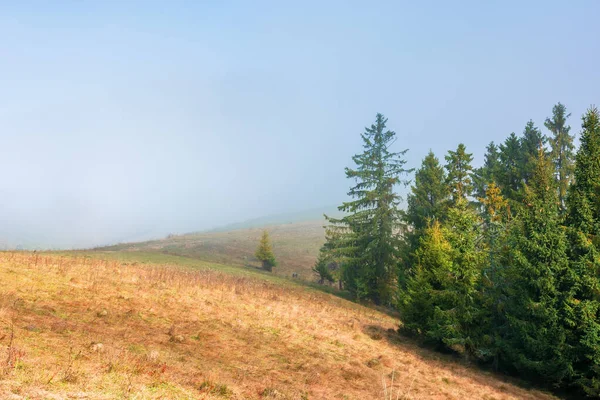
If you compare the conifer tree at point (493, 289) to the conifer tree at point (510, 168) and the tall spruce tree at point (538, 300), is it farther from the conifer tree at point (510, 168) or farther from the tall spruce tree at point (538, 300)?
the conifer tree at point (510, 168)

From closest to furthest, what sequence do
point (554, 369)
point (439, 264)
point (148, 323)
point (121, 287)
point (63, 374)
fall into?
point (63, 374) → point (148, 323) → point (554, 369) → point (121, 287) → point (439, 264)

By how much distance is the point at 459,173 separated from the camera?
2988 centimetres

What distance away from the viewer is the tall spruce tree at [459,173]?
29781mm

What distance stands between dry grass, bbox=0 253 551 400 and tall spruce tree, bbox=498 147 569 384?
1650 mm

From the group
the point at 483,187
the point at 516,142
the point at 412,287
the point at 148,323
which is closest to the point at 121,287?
the point at 148,323

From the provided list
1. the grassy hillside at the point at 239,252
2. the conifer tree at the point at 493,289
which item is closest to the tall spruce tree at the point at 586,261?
the conifer tree at the point at 493,289

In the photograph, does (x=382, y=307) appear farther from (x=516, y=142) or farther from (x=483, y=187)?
(x=516, y=142)

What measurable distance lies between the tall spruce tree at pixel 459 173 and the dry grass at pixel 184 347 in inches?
558

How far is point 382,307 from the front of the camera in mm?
36750

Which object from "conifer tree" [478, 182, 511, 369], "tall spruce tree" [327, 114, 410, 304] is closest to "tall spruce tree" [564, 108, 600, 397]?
"conifer tree" [478, 182, 511, 369]

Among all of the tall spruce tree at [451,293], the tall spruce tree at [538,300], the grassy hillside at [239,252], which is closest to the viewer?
the tall spruce tree at [538,300]

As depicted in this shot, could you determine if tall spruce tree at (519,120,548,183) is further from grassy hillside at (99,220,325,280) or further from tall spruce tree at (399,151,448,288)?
grassy hillside at (99,220,325,280)

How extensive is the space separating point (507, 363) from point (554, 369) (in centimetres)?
370

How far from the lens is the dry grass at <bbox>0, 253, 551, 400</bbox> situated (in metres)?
7.40
